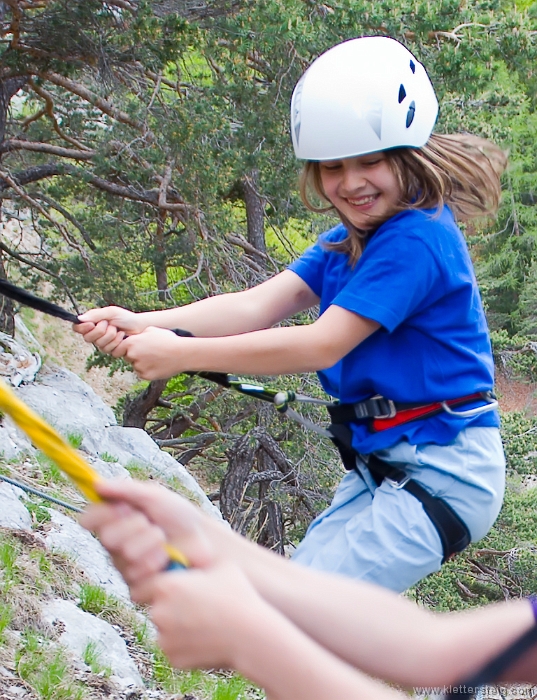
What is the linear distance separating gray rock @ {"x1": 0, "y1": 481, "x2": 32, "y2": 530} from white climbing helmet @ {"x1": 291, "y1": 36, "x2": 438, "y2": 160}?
9.09ft

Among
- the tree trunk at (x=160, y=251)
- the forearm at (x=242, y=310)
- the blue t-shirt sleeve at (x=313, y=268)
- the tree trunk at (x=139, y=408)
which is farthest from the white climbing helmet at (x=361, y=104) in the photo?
the tree trunk at (x=139, y=408)

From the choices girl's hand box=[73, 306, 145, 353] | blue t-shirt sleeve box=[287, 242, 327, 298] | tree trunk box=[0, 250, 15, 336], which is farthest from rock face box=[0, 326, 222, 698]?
blue t-shirt sleeve box=[287, 242, 327, 298]

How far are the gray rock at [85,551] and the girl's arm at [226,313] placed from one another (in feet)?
6.74

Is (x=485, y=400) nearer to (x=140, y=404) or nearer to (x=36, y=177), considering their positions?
(x=36, y=177)

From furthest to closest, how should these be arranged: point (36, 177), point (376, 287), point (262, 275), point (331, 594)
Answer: point (36, 177) < point (262, 275) < point (376, 287) < point (331, 594)

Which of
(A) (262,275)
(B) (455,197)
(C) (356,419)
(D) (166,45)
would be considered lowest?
(A) (262,275)

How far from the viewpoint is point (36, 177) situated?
1079 centimetres

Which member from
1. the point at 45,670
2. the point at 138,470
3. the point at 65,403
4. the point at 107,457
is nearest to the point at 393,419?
the point at 45,670

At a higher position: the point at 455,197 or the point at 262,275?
the point at 455,197

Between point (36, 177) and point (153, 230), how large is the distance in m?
1.68

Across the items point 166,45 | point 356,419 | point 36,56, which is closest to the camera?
point 356,419

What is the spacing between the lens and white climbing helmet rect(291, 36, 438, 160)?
247 cm

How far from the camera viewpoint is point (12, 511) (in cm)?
449

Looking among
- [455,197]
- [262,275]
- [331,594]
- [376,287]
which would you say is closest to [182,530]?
[331,594]
